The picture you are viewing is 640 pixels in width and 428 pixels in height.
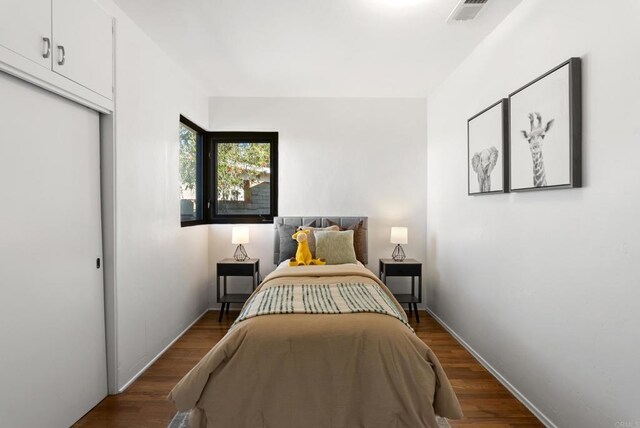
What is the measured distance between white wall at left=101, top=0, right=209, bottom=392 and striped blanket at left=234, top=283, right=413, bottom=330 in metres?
0.91

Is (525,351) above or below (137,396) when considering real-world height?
above

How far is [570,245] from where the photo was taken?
1991mm

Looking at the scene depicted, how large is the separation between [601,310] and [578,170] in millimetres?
701

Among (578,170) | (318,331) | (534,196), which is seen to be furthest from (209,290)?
(578,170)

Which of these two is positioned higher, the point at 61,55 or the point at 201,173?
the point at 61,55

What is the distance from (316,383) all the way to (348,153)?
311 centimetres

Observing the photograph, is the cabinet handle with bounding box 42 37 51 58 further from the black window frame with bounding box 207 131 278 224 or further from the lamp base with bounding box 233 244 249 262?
the lamp base with bounding box 233 244 249 262

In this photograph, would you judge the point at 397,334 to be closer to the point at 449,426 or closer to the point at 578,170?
the point at 449,426

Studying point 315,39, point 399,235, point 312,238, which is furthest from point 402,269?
point 315,39

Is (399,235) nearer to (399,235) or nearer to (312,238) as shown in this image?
(399,235)

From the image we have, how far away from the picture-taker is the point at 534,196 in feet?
7.59

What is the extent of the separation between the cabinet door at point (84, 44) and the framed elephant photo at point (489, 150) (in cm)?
271

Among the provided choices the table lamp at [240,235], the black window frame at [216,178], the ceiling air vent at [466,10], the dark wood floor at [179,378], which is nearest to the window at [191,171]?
the black window frame at [216,178]

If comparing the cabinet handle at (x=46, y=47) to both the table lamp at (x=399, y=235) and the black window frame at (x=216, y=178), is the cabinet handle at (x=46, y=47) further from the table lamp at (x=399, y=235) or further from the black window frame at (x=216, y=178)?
the table lamp at (x=399, y=235)
